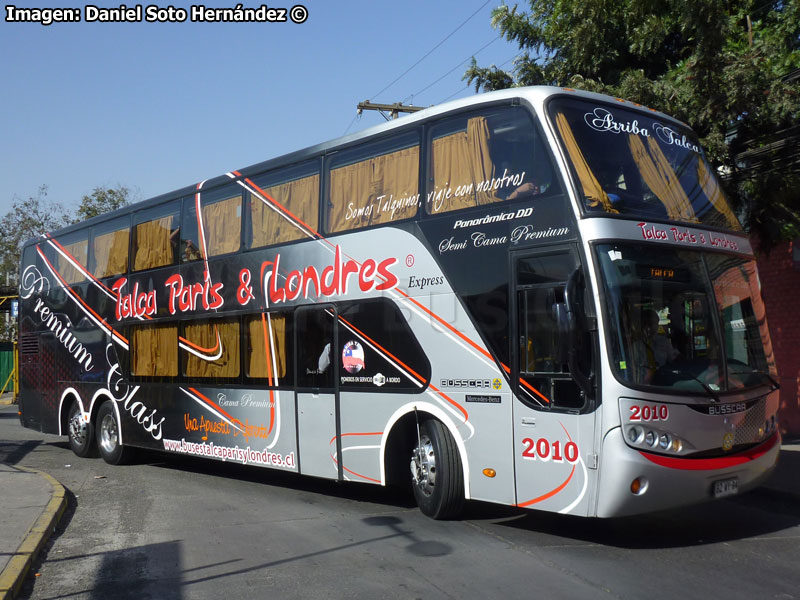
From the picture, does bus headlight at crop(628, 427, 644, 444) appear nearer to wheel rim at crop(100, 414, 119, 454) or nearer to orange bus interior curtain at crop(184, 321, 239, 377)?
orange bus interior curtain at crop(184, 321, 239, 377)

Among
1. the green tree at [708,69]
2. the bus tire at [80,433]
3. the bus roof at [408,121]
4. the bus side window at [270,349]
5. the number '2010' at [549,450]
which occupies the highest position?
the green tree at [708,69]

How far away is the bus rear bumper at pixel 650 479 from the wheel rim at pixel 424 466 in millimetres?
2156

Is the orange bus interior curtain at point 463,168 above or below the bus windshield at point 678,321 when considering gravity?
above

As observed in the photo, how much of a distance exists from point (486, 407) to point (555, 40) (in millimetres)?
8211

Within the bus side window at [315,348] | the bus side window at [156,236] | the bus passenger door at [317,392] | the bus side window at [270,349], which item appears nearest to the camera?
the bus passenger door at [317,392]

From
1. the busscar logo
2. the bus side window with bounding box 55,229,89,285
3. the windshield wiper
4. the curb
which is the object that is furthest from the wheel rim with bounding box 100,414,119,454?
the windshield wiper

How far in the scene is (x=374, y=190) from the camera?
9344 mm

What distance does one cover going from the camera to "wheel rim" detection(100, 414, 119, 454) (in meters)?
14.2

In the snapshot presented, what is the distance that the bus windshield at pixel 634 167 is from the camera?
7.31m

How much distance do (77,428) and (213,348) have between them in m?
4.99

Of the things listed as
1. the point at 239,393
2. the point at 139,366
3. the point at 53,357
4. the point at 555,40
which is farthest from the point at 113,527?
the point at 555,40

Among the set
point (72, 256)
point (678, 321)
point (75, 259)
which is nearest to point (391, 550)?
point (678, 321)

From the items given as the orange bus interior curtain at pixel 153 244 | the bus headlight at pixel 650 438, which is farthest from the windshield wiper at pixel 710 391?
the orange bus interior curtain at pixel 153 244

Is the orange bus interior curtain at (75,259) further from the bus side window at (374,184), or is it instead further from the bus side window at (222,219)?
the bus side window at (374,184)
